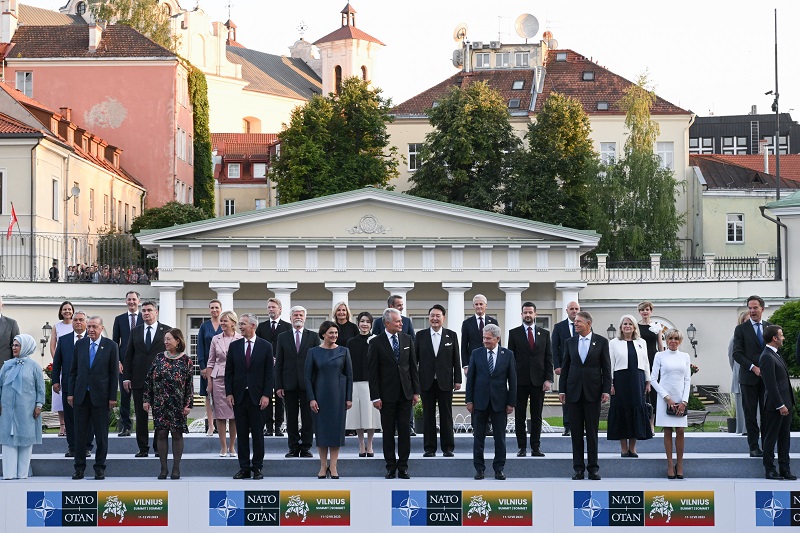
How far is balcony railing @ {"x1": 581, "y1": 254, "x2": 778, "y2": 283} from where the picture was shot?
48.5 m

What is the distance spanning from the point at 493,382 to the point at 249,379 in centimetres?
339

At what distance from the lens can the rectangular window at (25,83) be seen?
72.6m

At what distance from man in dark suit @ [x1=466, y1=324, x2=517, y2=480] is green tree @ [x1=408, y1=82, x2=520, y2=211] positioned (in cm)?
4778

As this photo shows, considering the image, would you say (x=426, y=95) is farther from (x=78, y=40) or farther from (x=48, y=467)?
(x=48, y=467)

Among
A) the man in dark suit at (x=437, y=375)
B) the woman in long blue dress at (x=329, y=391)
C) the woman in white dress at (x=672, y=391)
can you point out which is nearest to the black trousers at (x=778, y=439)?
the woman in white dress at (x=672, y=391)

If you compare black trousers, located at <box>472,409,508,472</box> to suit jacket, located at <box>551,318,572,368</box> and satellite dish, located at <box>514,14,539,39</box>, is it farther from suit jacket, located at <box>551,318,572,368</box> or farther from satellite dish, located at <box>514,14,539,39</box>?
satellite dish, located at <box>514,14,539,39</box>

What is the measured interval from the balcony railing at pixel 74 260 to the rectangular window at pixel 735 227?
34.7m

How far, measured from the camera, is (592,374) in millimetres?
19078

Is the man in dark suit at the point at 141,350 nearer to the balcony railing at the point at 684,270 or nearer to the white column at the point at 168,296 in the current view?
the white column at the point at 168,296

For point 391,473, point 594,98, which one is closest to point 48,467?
point 391,473

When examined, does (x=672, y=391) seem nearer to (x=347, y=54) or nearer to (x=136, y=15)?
A: (x=136, y=15)

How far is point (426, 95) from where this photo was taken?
80500mm

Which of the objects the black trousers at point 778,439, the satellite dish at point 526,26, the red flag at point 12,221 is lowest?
the black trousers at point 778,439

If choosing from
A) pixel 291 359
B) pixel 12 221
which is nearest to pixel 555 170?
pixel 12 221
